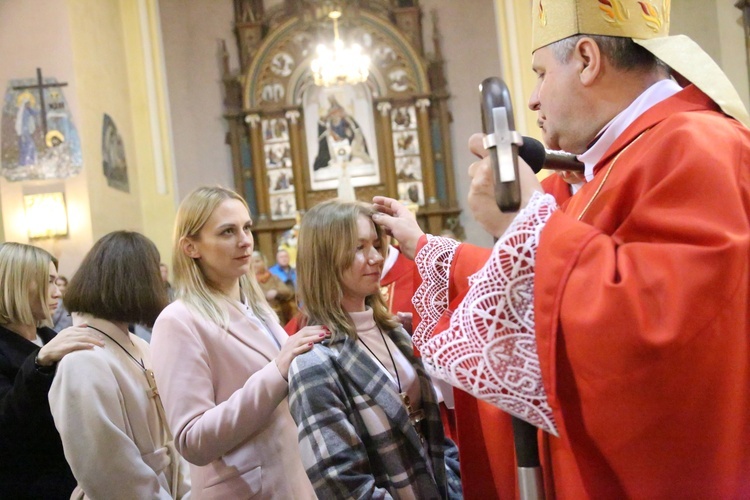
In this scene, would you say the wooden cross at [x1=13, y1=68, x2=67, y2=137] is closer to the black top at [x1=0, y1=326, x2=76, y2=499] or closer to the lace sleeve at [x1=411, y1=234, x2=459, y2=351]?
the black top at [x1=0, y1=326, x2=76, y2=499]

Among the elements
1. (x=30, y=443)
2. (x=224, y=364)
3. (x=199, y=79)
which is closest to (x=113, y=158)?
(x=199, y=79)

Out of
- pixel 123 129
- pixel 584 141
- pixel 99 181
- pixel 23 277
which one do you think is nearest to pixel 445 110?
pixel 123 129

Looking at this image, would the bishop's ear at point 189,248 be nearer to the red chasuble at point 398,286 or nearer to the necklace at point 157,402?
the necklace at point 157,402

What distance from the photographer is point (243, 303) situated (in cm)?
240

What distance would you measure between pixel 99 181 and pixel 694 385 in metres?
8.87

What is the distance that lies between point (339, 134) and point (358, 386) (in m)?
11.1

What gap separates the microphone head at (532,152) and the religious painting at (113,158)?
890 cm

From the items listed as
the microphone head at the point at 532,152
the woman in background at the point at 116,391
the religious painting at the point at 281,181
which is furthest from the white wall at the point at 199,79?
the microphone head at the point at 532,152

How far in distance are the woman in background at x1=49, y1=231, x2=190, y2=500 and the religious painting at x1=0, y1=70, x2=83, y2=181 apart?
259 inches

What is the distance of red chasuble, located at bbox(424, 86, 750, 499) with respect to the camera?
1.01 meters

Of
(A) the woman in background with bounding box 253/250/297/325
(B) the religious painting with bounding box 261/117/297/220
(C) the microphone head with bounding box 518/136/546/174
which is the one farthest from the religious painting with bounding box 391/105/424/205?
(C) the microphone head with bounding box 518/136/546/174

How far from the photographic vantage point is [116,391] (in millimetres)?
2287

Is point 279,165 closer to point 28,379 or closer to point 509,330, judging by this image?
point 28,379

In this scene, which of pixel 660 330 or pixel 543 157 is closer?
pixel 660 330
